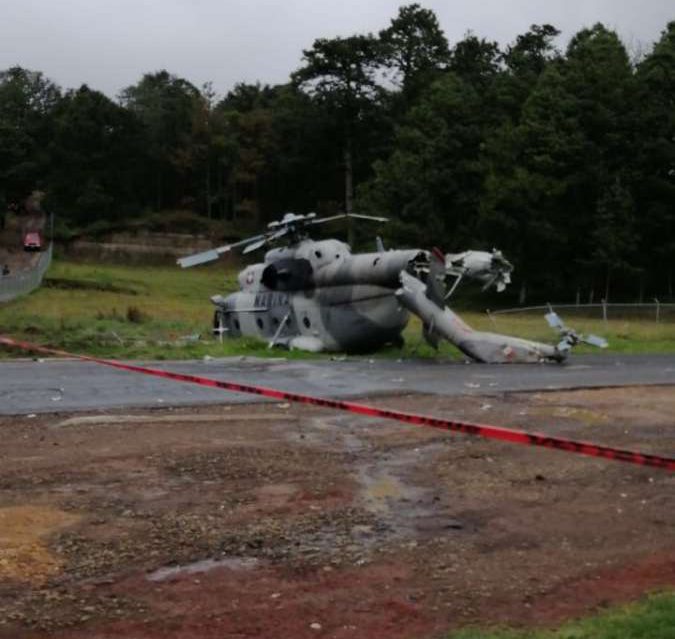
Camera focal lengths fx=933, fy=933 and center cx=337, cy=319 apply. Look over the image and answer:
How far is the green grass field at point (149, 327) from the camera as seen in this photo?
24391mm

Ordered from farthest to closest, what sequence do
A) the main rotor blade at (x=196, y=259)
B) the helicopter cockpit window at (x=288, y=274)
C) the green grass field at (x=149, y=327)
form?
1. the helicopter cockpit window at (x=288, y=274)
2. the green grass field at (x=149, y=327)
3. the main rotor blade at (x=196, y=259)

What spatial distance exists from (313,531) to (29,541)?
2.13m

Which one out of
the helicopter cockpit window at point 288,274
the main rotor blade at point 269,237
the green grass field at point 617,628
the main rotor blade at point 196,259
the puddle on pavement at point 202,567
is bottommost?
the puddle on pavement at point 202,567

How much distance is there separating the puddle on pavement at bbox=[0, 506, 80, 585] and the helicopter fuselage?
53.6ft

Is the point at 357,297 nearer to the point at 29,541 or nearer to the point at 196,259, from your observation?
the point at 196,259

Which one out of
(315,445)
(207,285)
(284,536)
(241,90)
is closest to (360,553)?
(284,536)

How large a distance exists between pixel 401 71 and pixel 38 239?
113 feet

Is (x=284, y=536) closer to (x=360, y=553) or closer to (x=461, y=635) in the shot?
(x=360, y=553)

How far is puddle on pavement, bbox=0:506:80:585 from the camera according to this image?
6223 mm

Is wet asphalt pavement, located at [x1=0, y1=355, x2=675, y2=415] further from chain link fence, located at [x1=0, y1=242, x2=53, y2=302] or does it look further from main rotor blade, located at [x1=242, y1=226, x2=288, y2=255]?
chain link fence, located at [x1=0, y1=242, x2=53, y2=302]

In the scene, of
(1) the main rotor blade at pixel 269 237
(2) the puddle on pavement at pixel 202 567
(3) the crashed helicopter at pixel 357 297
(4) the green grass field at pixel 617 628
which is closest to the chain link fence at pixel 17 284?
(3) the crashed helicopter at pixel 357 297

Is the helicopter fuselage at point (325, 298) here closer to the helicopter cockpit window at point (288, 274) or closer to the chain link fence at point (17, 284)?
the helicopter cockpit window at point (288, 274)

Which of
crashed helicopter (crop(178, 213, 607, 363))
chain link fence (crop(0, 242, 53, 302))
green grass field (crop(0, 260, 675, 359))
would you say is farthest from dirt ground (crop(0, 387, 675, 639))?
chain link fence (crop(0, 242, 53, 302))

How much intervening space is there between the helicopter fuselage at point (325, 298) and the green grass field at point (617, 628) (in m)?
18.1
